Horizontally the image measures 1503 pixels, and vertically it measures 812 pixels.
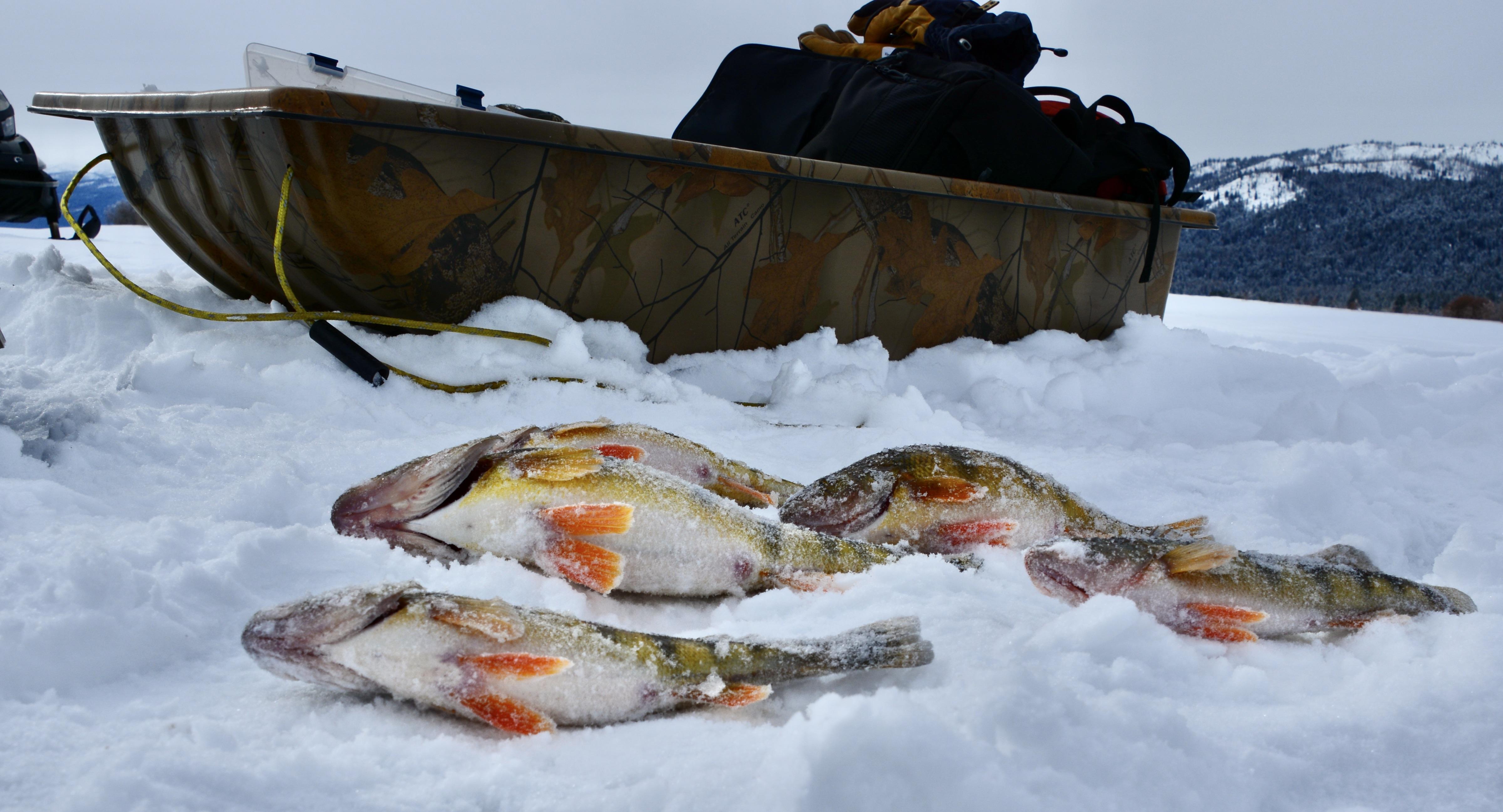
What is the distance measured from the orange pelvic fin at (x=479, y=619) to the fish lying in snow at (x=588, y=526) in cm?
28

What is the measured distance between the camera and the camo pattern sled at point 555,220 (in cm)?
213

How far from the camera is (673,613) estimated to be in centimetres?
125

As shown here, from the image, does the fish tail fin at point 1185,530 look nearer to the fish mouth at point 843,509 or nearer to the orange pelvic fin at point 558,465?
the fish mouth at point 843,509

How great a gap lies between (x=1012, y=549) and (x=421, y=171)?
5.72 feet

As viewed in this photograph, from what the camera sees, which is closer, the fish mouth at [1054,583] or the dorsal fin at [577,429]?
the fish mouth at [1054,583]

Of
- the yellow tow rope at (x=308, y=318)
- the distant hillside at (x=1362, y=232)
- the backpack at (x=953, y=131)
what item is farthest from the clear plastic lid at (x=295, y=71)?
the distant hillside at (x=1362, y=232)

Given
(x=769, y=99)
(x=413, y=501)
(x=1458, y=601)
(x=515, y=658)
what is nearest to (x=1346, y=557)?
(x=1458, y=601)

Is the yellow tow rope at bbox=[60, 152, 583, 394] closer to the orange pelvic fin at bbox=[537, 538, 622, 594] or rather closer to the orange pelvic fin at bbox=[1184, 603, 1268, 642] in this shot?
the orange pelvic fin at bbox=[537, 538, 622, 594]

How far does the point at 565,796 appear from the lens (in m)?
0.76

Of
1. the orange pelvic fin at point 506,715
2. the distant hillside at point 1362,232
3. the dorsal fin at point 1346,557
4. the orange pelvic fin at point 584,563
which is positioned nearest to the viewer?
the orange pelvic fin at point 506,715

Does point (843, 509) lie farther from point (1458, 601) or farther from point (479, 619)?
point (1458, 601)

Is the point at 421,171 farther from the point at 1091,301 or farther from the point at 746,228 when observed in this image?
the point at 1091,301

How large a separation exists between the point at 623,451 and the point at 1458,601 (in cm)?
→ 138

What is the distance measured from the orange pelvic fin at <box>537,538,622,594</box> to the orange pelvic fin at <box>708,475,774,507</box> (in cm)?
44
